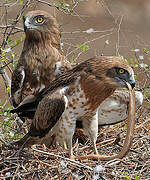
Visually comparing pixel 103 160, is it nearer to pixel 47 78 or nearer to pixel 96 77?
pixel 96 77

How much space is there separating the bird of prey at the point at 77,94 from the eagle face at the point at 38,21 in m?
0.69

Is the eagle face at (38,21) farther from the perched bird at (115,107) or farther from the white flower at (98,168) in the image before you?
the white flower at (98,168)

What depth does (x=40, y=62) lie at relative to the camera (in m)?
3.48

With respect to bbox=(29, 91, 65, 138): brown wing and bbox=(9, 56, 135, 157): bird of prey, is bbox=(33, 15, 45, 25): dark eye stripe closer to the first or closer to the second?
bbox=(9, 56, 135, 157): bird of prey

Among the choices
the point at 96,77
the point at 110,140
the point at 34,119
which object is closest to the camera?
the point at 96,77

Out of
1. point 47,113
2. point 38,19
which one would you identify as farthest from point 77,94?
point 38,19

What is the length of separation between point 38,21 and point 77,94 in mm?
967

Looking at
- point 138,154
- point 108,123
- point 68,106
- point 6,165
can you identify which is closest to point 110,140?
point 108,123

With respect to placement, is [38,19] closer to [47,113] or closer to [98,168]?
[47,113]

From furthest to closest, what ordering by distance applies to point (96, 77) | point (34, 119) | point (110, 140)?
point (110, 140)
point (34, 119)
point (96, 77)

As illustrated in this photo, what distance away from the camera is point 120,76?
2.71 meters

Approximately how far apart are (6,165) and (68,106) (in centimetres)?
62

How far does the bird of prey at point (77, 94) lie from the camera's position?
9.04 feet

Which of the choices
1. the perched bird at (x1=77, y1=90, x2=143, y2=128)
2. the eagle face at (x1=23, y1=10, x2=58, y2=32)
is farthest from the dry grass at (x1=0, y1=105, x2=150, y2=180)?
the eagle face at (x1=23, y1=10, x2=58, y2=32)
